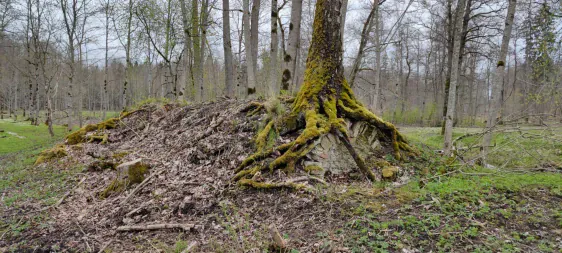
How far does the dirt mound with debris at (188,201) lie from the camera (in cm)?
323

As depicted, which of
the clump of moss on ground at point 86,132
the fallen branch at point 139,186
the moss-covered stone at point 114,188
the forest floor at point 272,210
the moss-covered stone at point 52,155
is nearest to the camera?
the forest floor at point 272,210

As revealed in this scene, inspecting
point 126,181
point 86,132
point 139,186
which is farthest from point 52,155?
point 139,186

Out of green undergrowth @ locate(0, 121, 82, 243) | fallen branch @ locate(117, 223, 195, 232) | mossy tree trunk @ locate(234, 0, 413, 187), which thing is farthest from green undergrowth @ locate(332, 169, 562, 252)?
green undergrowth @ locate(0, 121, 82, 243)

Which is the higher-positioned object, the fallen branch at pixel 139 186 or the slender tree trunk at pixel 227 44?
the slender tree trunk at pixel 227 44

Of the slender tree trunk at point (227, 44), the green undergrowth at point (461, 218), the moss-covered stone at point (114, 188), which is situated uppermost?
the slender tree trunk at point (227, 44)

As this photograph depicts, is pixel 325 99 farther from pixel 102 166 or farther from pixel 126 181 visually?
pixel 102 166

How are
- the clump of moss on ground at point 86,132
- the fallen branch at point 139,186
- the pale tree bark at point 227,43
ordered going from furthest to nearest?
1. the pale tree bark at point 227,43
2. the clump of moss on ground at point 86,132
3. the fallen branch at point 139,186

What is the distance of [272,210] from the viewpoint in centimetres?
363

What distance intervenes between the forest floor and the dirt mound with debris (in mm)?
21

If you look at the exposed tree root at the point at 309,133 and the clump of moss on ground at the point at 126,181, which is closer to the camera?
the exposed tree root at the point at 309,133

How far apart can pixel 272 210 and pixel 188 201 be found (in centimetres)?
129

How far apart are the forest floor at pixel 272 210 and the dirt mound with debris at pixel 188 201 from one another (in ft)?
0.07

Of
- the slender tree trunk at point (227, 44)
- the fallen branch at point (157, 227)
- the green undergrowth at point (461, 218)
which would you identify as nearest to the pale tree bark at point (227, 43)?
the slender tree trunk at point (227, 44)

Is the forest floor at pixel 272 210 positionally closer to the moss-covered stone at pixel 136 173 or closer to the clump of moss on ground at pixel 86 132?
the moss-covered stone at pixel 136 173
